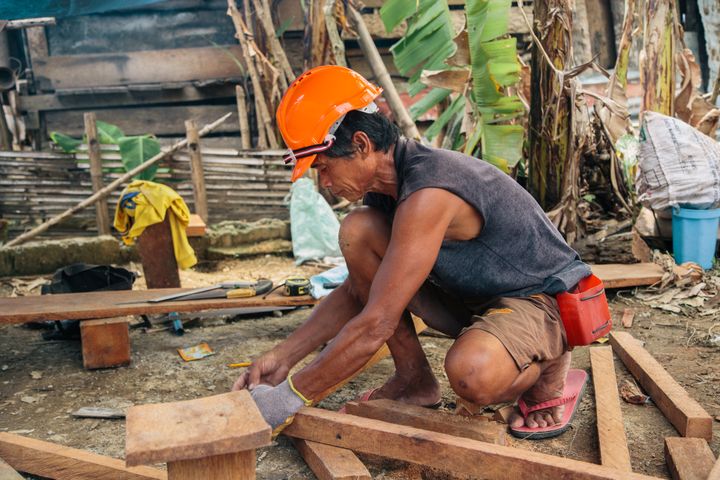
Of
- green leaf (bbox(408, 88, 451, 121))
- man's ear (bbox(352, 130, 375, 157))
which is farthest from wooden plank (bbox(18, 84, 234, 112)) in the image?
man's ear (bbox(352, 130, 375, 157))

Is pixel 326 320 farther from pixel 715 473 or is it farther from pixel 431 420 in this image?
pixel 715 473

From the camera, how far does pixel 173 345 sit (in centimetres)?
405

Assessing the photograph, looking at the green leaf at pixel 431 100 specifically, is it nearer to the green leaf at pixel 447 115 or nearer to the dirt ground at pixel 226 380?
the green leaf at pixel 447 115

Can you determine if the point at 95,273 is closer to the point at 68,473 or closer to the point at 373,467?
the point at 68,473

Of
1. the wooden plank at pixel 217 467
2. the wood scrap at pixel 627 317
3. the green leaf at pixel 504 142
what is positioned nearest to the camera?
the wooden plank at pixel 217 467

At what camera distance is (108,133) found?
7484mm

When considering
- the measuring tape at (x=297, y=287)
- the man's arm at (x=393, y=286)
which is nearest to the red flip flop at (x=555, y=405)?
the man's arm at (x=393, y=286)

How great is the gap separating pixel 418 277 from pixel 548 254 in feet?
2.15

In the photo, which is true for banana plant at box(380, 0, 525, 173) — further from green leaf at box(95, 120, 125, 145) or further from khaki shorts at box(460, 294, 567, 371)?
green leaf at box(95, 120, 125, 145)

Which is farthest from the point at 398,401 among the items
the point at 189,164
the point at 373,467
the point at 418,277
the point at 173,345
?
the point at 189,164

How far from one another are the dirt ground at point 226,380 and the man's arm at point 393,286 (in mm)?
408

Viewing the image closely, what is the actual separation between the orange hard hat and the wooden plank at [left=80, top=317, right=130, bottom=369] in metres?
Result: 1.68

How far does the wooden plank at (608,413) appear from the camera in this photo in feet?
7.86

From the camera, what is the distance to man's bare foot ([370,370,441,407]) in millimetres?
2902
